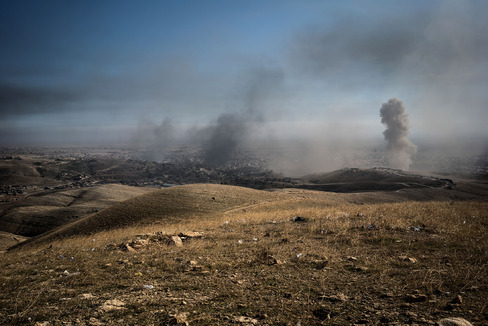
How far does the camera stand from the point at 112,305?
4832mm

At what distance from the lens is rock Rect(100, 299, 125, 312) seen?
471cm

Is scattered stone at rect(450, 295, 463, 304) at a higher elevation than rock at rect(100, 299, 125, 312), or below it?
higher

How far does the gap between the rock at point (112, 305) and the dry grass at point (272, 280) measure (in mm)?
74

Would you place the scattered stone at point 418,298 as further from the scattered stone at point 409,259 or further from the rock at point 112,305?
the rock at point 112,305

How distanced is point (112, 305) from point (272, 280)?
330 centimetres

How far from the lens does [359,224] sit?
1130cm

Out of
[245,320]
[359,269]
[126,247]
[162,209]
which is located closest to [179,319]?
[245,320]

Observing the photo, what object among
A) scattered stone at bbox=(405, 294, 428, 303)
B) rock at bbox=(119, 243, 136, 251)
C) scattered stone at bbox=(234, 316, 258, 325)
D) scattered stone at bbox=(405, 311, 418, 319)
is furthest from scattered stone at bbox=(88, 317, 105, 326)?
scattered stone at bbox=(405, 294, 428, 303)

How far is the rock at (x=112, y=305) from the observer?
471cm

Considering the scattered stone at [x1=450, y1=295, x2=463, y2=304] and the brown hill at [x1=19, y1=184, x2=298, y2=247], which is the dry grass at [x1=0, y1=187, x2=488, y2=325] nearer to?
the scattered stone at [x1=450, y1=295, x2=463, y2=304]

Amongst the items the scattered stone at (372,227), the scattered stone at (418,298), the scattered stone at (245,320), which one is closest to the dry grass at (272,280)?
the scattered stone at (418,298)

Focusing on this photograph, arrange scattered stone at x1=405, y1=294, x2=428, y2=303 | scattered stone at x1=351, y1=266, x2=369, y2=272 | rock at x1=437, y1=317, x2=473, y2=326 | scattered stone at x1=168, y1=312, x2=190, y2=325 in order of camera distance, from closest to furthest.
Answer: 1. rock at x1=437, y1=317, x2=473, y2=326
2. scattered stone at x1=168, y1=312, x2=190, y2=325
3. scattered stone at x1=405, y1=294, x2=428, y2=303
4. scattered stone at x1=351, y1=266, x2=369, y2=272

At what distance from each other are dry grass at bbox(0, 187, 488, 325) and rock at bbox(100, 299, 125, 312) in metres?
0.07

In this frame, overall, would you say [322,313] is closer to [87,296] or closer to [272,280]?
[272,280]
